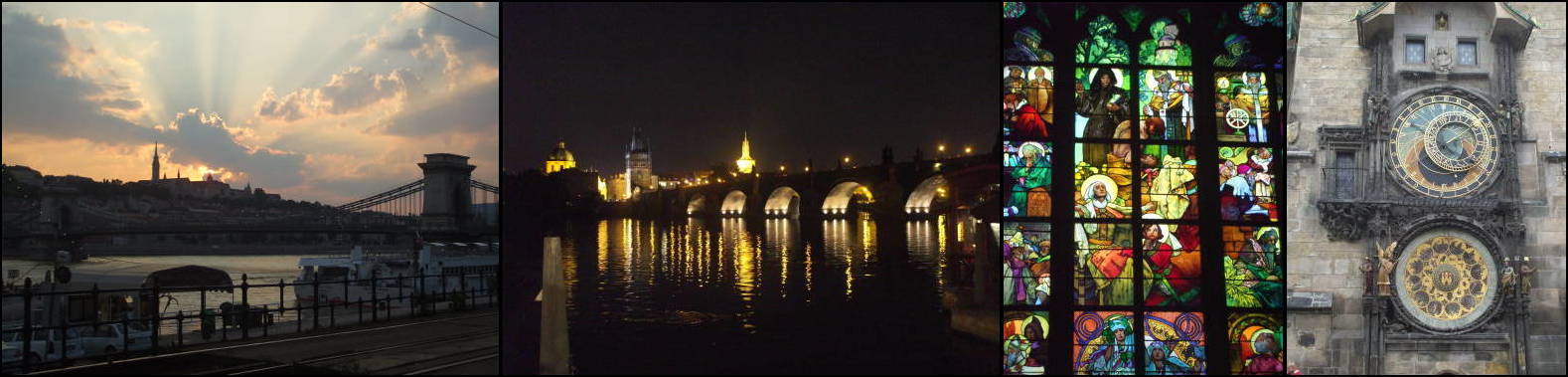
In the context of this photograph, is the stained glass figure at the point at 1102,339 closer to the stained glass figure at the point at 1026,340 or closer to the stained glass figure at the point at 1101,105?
the stained glass figure at the point at 1026,340

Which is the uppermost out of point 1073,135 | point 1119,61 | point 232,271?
point 1119,61

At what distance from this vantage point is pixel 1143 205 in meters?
5.78

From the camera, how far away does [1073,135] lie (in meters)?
5.80

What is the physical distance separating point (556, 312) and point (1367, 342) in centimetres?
698

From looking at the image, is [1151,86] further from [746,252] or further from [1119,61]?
[746,252]

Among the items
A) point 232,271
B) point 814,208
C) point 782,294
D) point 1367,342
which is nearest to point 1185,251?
point 1367,342

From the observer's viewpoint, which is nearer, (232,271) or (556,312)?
(556,312)

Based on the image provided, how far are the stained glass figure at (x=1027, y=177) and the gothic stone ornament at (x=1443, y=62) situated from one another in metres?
4.81

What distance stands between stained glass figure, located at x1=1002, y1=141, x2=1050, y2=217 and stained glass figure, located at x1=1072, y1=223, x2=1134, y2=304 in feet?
0.94

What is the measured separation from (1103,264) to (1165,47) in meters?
1.49

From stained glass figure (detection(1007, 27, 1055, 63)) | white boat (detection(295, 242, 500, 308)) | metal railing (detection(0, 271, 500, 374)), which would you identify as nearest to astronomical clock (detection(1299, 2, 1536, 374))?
stained glass figure (detection(1007, 27, 1055, 63))

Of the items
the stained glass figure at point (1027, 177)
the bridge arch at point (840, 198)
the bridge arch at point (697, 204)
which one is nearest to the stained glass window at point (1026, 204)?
the stained glass figure at point (1027, 177)

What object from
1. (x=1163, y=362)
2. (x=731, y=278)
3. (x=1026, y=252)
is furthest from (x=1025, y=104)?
(x=731, y=278)

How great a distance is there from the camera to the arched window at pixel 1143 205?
5.77 meters
